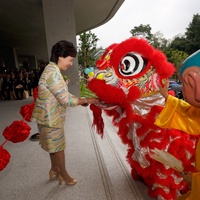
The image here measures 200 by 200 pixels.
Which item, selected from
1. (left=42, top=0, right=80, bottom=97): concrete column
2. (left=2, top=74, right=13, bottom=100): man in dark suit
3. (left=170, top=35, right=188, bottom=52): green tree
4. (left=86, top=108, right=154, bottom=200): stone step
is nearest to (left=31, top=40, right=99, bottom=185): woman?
(left=86, top=108, right=154, bottom=200): stone step

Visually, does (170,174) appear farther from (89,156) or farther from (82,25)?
(82,25)

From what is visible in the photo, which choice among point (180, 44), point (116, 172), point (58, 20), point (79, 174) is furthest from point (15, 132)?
point (180, 44)

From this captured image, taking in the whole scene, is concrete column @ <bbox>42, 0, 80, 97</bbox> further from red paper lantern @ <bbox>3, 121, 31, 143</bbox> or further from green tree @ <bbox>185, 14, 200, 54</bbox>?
green tree @ <bbox>185, 14, 200, 54</bbox>

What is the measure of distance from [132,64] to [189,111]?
44 cm

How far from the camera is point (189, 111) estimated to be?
2.21 feet

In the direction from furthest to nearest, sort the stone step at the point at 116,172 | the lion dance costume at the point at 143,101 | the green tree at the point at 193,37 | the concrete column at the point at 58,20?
the green tree at the point at 193,37 < the concrete column at the point at 58,20 < the stone step at the point at 116,172 < the lion dance costume at the point at 143,101

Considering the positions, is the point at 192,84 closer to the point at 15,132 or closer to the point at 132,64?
the point at 132,64

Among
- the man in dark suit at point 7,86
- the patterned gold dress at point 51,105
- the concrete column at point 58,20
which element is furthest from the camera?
the man in dark suit at point 7,86

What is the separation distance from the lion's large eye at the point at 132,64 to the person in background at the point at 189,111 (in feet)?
0.67

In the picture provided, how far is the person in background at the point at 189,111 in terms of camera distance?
0.41 meters

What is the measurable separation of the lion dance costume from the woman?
0.19m

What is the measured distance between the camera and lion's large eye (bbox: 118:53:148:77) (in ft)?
2.97

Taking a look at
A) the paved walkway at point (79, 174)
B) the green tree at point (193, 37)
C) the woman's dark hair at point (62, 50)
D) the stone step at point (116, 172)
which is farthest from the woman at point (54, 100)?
the green tree at point (193, 37)

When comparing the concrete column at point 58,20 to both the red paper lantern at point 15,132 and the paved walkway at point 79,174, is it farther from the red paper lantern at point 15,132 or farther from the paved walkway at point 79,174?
the red paper lantern at point 15,132
